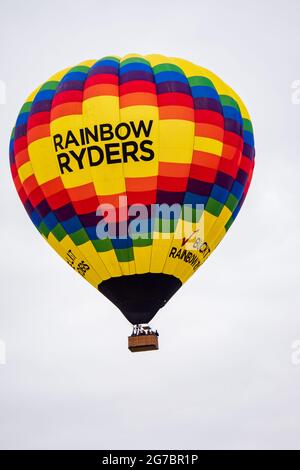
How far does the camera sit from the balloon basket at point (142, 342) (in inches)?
1024

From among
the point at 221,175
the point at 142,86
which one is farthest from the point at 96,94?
the point at 221,175

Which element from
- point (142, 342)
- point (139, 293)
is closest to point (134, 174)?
point (139, 293)

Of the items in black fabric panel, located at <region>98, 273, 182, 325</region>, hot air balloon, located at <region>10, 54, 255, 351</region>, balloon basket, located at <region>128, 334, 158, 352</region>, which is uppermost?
hot air balloon, located at <region>10, 54, 255, 351</region>

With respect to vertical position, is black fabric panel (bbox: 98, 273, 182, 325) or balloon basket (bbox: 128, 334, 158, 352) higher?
black fabric panel (bbox: 98, 273, 182, 325)

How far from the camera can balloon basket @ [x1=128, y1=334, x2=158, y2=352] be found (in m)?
26.0

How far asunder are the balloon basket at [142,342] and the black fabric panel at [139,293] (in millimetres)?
320

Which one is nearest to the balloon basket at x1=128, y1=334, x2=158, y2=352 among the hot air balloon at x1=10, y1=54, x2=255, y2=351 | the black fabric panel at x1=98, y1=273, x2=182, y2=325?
the hot air balloon at x1=10, y1=54, x2=255, y2=351

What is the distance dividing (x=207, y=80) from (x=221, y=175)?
1849mm

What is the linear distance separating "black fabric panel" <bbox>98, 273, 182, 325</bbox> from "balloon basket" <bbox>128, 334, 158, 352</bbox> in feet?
1.05

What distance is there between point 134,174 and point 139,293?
6.99 feet

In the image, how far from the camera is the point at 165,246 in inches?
1032

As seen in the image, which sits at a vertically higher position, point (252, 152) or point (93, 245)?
point (252, 152)

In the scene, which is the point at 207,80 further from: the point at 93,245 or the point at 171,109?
the point at 93,245

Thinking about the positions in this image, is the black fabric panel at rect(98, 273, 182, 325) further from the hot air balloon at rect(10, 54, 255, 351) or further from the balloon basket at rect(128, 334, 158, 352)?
the balloon basket at rect(128, 334, 158, 352)
